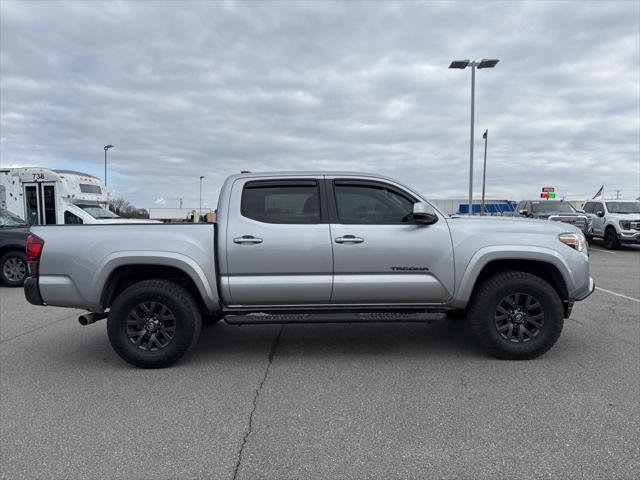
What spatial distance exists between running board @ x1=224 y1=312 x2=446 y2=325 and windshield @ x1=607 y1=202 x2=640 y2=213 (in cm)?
1730

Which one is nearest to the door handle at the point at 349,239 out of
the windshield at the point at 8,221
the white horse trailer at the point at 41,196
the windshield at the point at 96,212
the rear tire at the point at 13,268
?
the rear tire at the point at 13,268

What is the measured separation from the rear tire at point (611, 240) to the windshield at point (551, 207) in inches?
63.4

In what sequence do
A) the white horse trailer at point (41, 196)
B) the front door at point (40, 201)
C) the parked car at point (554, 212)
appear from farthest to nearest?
the parked car at point (554, 212), the front door at point (40, 201), the white horse trailer at point (41, 196)

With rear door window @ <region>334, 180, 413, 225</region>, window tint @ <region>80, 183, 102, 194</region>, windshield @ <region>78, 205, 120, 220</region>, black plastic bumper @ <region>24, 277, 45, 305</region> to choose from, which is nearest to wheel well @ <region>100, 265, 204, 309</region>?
black plastic bumper @ <region>24, 277, 45, 305</region>

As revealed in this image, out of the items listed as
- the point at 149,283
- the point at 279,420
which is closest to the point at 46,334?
the point at 149,283

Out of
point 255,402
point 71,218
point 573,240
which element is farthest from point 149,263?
point 71,218

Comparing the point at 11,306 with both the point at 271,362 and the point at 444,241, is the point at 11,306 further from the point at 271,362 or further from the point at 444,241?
the point at 444,241

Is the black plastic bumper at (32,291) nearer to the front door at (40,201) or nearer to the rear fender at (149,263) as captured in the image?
the rear fender at (149,263)

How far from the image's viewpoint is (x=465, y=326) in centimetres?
654

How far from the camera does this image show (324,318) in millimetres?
4938

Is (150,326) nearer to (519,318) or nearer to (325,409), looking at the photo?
(325,409)

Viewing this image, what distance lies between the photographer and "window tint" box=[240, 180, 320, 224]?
16.5ft

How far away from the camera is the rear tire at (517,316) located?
4891mm

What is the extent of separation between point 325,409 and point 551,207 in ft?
61.8
